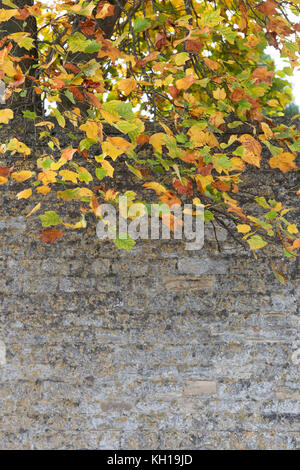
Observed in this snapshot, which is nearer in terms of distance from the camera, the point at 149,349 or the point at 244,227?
the point at 244,227

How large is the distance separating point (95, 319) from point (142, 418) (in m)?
0.80

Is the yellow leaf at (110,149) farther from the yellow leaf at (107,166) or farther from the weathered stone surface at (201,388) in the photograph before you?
the weathered stone surface at (201,388)

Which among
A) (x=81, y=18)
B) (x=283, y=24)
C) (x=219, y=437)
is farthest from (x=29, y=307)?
(x=283, y=24)

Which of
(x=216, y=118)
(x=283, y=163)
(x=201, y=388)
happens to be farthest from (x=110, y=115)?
(x=201, y=388)

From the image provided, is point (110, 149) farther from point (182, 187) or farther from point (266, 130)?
point (266, 130)

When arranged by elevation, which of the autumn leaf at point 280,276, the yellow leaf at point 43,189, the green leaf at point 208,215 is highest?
the yellow leaf at point 43,189

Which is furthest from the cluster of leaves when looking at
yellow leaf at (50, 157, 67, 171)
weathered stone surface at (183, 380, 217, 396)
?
weathered stone surface at (183, 380, 217, 396)

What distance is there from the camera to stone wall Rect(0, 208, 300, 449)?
3.46 m

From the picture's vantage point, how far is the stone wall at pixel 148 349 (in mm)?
3459

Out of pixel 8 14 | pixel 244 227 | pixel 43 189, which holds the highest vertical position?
pixel 8 14

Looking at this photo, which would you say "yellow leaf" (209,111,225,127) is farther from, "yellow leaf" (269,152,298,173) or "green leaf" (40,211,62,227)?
"green leaf" (40,211,62,227)

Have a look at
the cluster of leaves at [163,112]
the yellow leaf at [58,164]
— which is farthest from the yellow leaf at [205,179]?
the yellow leaf at [58,164]

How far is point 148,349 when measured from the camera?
3504 mm
